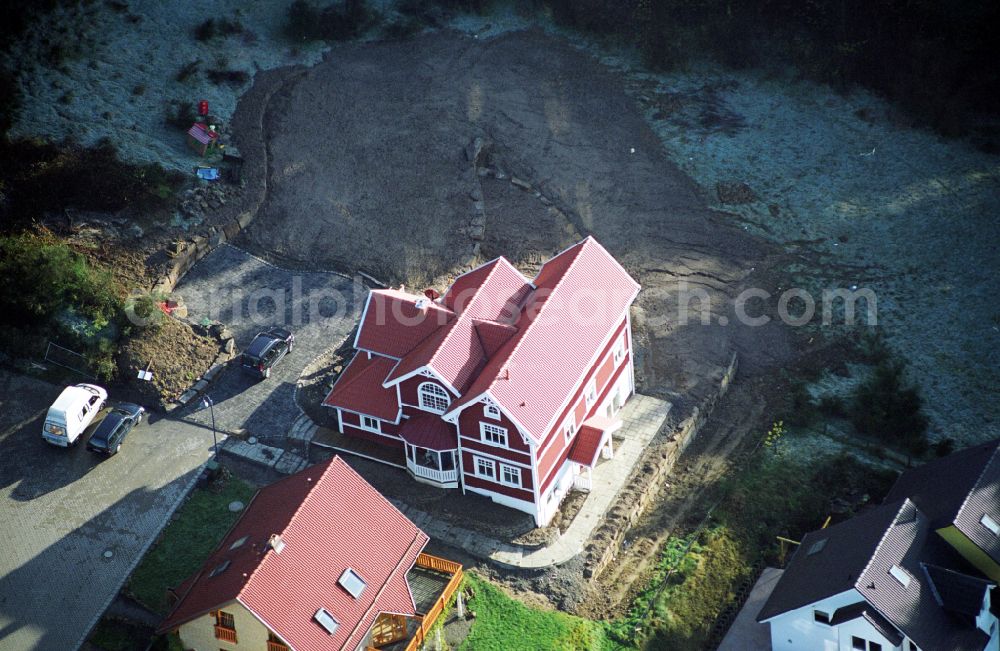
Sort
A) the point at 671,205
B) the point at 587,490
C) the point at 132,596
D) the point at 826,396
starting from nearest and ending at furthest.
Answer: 1. the point at 132,596
2. the point at 587,490
3. the point at 826,396
4. the point at 671,205

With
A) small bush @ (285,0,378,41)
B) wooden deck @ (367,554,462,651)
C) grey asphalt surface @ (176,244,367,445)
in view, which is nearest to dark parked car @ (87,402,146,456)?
grey asphalt surface @ (176,244,367,445)

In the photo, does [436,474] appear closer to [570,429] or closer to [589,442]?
[570,429]

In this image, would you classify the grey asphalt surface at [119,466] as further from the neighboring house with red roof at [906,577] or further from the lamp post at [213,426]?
the neighboring house with red roof at [906,577]

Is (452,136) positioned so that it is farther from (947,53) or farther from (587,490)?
(947,53)

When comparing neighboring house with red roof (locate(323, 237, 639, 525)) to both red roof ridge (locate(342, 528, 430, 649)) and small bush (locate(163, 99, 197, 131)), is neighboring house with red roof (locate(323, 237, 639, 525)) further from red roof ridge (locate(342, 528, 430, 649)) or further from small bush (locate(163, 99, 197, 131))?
small bush (locate(163, 99, 197, 131))

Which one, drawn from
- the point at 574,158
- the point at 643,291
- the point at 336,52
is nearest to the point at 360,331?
the point at 643,291

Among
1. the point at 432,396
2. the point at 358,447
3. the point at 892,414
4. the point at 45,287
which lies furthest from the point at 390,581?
the point at 892,414
